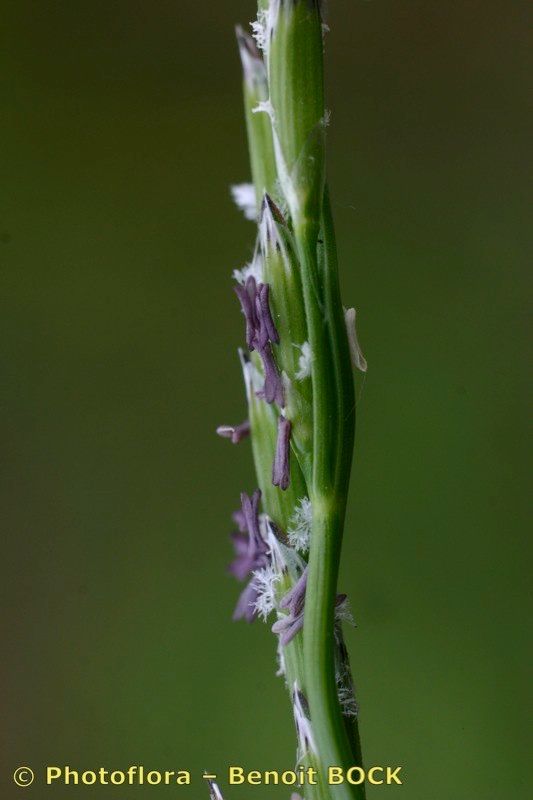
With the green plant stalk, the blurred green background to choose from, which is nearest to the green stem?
the green plant stalk

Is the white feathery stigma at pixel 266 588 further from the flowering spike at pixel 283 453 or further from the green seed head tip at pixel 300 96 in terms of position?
the green seed head tip at pixel 300 96

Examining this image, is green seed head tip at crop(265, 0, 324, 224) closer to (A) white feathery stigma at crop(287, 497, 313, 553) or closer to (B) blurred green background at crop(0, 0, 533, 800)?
(A) white feathery stigma at crop(287, 497, 313, 553)

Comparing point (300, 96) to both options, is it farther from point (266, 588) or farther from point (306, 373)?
point (266, 588)

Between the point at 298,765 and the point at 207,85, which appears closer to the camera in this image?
the point at 298,765

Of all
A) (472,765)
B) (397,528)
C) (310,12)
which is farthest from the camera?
(397,528)

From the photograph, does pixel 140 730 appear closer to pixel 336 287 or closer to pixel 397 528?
pixel 397 528

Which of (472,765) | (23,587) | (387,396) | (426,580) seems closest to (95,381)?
(23,587)
